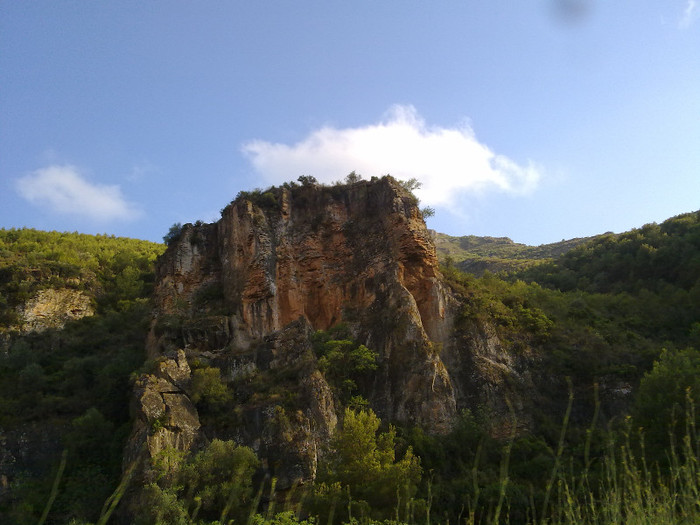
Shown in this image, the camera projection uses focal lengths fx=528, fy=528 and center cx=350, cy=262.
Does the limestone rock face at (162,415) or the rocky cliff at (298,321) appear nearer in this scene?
the limestone rock face at (162,415)

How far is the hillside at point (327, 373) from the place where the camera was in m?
18.6

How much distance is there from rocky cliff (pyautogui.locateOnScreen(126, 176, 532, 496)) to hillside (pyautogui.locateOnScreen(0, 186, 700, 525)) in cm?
11

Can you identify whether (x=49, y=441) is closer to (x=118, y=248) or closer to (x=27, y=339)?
(x=27, y=339)

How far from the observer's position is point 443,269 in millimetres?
33406

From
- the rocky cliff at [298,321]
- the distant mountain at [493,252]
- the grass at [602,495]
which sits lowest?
the grass at [602,495]

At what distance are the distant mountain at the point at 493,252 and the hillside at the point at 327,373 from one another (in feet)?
29.0

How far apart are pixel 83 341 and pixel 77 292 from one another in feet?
19.5

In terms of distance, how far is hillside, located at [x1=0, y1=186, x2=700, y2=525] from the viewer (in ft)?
61.1

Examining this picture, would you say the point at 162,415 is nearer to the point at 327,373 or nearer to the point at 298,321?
the point at 327,373

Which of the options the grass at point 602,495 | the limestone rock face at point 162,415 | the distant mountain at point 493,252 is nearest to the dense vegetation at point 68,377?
the limestone rock face at point 162,415

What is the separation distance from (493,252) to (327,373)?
70809mm

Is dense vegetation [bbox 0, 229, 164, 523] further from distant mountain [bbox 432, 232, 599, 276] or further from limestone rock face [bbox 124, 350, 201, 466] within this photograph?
distant mountain [bbox 432, 232, 599, 276]

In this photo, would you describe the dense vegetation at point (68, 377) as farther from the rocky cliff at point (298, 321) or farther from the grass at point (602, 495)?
the grass at point (602, 495)

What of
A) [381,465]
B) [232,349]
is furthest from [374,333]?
[381,465]
